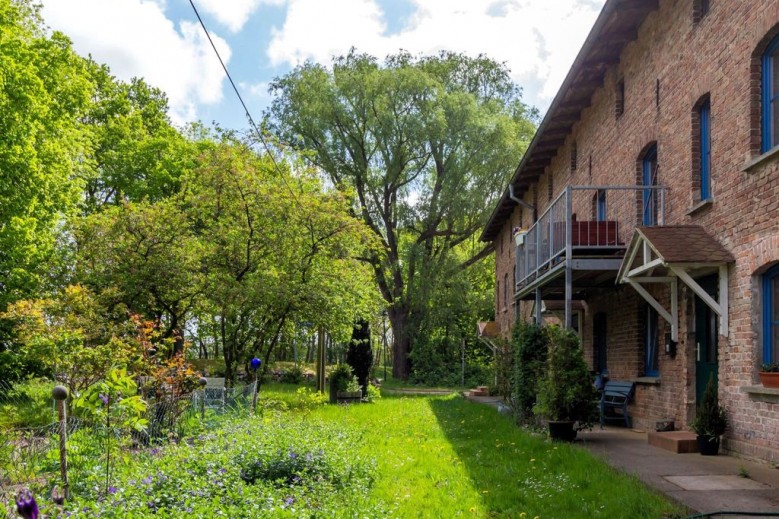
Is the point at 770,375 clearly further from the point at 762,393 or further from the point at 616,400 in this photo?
the point at 616,400

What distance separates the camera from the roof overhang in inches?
471

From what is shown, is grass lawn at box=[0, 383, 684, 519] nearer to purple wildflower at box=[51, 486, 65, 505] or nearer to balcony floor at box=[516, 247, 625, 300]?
purple wildflower at box=[51, 486, 65, 505]

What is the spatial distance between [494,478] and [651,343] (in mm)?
5833

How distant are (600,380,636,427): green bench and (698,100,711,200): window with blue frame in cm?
430

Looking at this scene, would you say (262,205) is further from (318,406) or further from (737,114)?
(737,114)

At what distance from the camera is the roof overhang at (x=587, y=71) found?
1196 cm

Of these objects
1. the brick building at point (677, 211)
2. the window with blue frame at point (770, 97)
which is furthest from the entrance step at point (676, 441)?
the window with blue frame at point (770, 97)

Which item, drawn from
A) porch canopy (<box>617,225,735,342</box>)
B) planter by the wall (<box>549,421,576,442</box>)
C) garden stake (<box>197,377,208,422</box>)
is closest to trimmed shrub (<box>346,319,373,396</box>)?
garden stake (<box>197,377,208,422</box>)

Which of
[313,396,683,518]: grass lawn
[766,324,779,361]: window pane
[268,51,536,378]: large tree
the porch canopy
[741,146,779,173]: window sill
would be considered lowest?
[313,396,683,518]: grass lawn

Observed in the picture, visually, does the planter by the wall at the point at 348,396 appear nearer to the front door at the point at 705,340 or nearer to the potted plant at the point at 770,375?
the front door at the point at 705,340

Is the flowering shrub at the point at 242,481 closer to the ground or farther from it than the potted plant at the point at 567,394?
Answer: closer to the ground

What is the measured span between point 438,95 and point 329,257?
17.6 meters

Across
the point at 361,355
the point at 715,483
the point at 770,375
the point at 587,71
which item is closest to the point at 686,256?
the point at 770,375

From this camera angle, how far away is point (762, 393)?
8.25 meters
